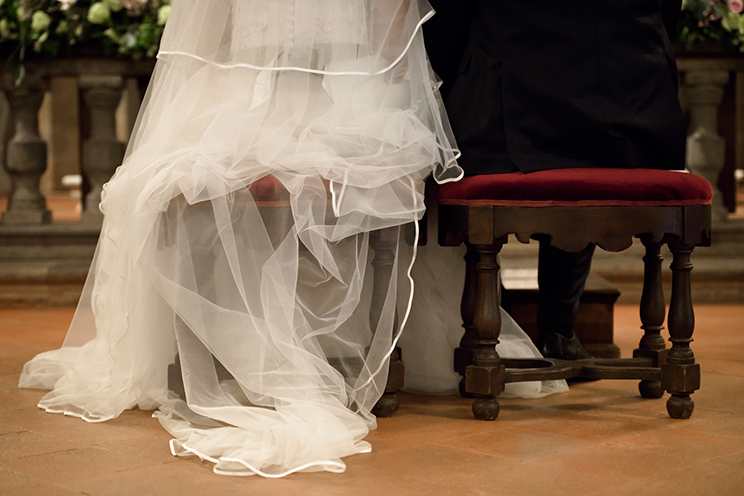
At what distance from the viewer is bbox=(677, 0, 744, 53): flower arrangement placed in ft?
15.4

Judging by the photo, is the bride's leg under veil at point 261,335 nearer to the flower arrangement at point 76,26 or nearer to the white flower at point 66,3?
the flower arrangement at point 76,26

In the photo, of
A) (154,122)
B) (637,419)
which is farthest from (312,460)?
(154,122)

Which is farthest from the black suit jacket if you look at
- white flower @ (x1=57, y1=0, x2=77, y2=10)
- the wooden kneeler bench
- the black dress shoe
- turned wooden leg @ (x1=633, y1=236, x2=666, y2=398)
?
white flower @ (x1=57, y1=0, x2=77, y2=10)

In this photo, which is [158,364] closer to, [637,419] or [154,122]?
[154,122]

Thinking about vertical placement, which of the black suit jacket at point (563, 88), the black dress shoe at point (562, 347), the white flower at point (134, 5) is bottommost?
the black dress shoe at point (562, 347)

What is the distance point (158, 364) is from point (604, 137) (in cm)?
139

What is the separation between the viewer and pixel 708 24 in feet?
15.7

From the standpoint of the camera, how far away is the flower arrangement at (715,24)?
4.70 m

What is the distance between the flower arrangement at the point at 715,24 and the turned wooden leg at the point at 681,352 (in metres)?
2.71

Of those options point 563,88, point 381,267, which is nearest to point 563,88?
point 563,88

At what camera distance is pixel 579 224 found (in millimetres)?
2342

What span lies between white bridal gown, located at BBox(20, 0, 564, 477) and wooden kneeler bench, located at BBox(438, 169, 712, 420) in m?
0.17

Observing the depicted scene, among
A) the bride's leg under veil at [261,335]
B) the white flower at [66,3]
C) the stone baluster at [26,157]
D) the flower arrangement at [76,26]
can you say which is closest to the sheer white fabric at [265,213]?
the bride's leg under veil at [261,335]

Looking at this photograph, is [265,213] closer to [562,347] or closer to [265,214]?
[265,214]
